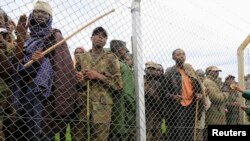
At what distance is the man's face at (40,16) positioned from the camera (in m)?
3.64

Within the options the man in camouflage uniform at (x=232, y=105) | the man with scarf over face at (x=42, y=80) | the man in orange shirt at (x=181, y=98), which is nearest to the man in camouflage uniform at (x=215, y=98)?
the man in camouflage uniform at (x=232, y=105)

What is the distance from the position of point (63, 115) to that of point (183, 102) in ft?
7.03

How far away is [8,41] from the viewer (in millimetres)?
3689

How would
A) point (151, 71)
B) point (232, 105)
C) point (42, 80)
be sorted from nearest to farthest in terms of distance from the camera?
point (42, 80)
point (151, 71)
point (232, 105)

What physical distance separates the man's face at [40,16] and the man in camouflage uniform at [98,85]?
1.79ft

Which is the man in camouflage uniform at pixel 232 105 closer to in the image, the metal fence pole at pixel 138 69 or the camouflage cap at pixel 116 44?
the camouflage cap at pixel 116 44

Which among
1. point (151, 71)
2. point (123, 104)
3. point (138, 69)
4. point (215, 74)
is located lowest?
point (123, 104)

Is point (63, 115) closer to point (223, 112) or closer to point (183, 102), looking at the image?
point (183, 102)

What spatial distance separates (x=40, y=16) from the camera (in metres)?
3.72

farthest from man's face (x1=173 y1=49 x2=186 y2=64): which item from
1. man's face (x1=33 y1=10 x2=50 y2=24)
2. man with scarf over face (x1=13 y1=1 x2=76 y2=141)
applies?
man's face (x1=33 y1=10 x2=50 y2=24)

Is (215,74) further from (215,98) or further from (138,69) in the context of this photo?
(138,69)

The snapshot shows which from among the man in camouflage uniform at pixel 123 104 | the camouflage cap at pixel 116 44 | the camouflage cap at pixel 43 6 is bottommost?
the man in camouflage uniform at pixel 123 104

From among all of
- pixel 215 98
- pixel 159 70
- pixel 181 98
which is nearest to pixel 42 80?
pixel 159 70

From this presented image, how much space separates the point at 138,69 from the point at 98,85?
0.69 m
